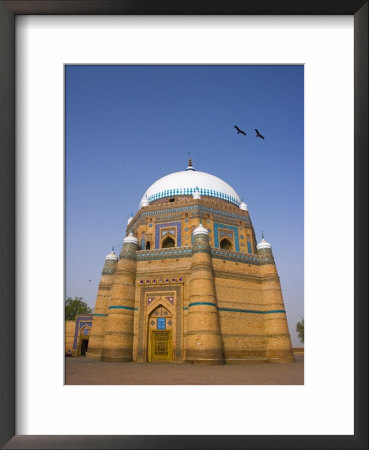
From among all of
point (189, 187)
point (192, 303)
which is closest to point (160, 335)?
point (192, 303)

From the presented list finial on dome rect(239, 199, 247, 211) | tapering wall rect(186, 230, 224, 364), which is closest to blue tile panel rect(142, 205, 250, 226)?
finial on dome rect(239, 199, 247, 211)

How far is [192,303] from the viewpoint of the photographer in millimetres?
16438

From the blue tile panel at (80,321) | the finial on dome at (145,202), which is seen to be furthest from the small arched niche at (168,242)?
the blue tile panel at (80,321)

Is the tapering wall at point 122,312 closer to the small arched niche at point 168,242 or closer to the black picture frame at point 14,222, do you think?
the small arched niche at point 168,242

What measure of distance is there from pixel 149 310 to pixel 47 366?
37.6 ft

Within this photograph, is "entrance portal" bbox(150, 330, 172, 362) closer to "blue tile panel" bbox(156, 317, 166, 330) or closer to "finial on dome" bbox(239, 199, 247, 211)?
"blue tile panel" bbox(156, 317, 166, 330)

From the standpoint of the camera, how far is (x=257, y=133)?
35.8ft

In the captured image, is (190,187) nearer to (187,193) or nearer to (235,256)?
(187,193)

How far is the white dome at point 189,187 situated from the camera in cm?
2278

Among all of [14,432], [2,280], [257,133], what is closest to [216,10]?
[257,133]

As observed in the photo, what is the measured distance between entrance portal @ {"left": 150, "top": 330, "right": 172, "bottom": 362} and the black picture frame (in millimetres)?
11065

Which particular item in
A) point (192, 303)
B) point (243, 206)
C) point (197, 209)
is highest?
point (243, 206)

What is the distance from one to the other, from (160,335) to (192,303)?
242cm

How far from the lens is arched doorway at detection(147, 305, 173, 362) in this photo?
17.3 meters
